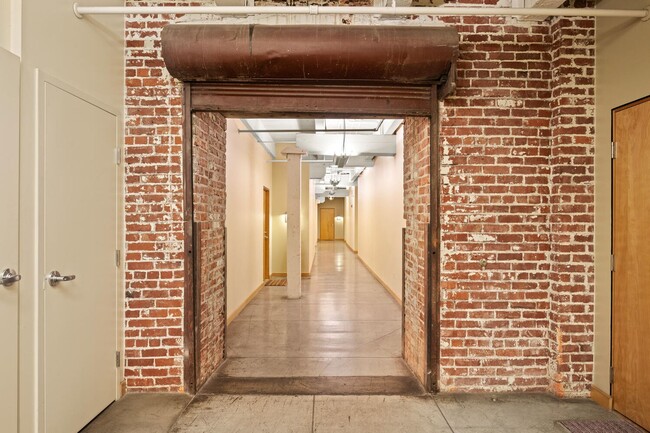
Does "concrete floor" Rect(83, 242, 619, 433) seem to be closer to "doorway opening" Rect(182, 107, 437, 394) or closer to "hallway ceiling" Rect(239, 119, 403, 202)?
"doorway opening" Rect(182, 107, 437, 394)

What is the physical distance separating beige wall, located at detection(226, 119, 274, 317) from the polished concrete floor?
386 mm

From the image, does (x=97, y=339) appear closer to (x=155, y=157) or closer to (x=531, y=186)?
(x=155, y=157)

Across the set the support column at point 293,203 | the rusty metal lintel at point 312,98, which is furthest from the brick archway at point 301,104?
the support column at point 293,203

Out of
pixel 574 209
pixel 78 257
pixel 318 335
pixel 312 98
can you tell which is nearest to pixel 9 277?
pixel 78 257

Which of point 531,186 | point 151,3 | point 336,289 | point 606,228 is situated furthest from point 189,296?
point 336,289

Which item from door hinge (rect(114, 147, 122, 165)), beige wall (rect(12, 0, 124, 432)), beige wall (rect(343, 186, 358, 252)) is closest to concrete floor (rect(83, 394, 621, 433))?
beige wall (rect(12, 0, 124, 432))

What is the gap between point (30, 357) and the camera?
73.5 inches

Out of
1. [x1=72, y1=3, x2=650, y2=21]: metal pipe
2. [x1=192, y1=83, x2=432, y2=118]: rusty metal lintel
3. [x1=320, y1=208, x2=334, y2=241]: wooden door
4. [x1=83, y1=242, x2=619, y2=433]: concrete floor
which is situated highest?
[x1=72, y1=3, x2=650, y2=21]: metal pipe

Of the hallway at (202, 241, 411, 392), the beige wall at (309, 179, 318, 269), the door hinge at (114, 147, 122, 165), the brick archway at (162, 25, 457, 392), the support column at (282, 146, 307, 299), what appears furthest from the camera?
the beige wall at (309, 179, 318, 269)

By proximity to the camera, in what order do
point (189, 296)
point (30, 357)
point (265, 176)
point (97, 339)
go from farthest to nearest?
point (265, 176) < point (189, 296) < point (97, 339) < point (30, 357)

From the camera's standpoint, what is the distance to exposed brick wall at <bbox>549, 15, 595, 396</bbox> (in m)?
2.57

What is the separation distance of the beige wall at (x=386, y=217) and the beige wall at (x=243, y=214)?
2.52 meters

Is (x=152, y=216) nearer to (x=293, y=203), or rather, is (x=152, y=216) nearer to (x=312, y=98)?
(x=312, y=98)

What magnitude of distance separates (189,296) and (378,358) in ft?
6.17
